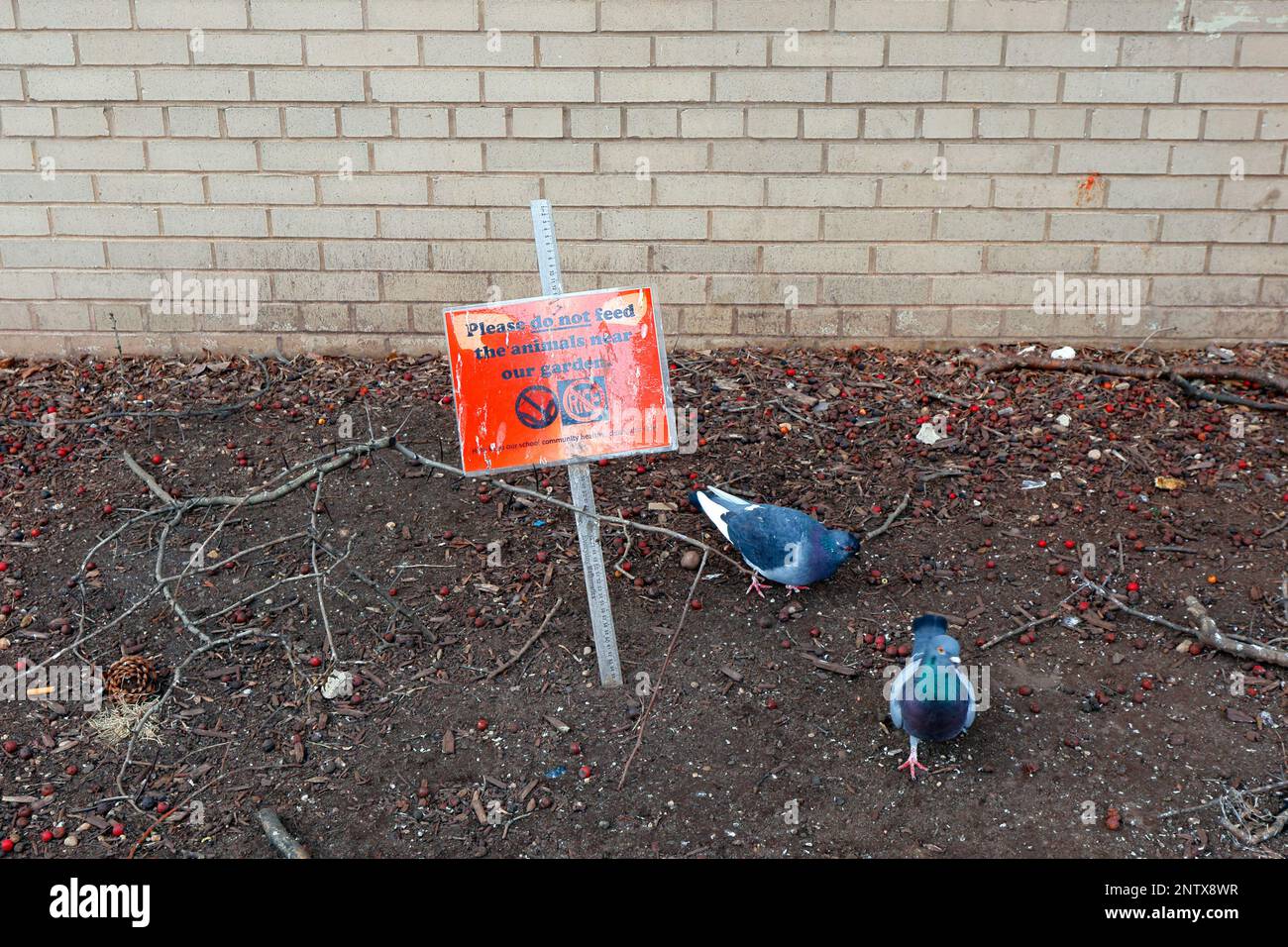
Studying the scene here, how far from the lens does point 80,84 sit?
595 centimetres

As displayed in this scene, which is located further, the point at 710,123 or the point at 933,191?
the point at 933,191

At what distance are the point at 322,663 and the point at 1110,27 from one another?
5.37 metres

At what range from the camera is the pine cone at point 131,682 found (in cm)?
397

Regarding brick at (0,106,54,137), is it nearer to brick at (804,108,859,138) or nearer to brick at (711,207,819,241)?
brick at (711,207,819,241)

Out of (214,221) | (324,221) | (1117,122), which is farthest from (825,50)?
(214,221)

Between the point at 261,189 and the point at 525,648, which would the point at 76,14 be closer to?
the point at 261,189

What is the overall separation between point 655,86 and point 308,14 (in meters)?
2.01

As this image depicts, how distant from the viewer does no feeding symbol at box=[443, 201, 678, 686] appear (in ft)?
11.9

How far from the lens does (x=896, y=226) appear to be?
6.09 meters

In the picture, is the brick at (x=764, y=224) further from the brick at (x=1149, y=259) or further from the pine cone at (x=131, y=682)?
the pine cone at (x=131, y=682)
